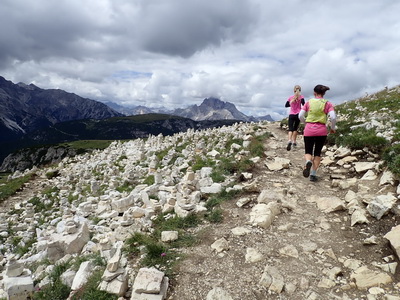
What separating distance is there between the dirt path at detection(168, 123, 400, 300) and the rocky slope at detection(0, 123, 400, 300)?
2cm

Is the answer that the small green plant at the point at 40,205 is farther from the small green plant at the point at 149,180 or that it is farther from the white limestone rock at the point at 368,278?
the white limestone rock at the point at 368,278

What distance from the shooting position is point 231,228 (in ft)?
25.2

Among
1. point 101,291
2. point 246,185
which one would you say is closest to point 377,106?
point 246,185

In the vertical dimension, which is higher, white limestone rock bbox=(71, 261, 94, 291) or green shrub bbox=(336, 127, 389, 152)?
green shrub bbox=(336, 127, 389, 152)

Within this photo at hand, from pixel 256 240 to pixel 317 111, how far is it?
5.93 m

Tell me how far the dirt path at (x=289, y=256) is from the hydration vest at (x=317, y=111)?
11.2 ft

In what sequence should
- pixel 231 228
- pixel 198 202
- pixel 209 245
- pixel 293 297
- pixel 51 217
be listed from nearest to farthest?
pixel 293 297
pixel 209 245
pixel 231 228
pixel 198 202
pixel 51 217

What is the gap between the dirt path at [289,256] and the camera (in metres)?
5.25

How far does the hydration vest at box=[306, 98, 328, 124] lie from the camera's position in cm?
1015

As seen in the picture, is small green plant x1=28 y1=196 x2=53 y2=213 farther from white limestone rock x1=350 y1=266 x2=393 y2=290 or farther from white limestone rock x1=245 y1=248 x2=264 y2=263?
white limestone rock x1=350 y1=266 x2=393 y2=290

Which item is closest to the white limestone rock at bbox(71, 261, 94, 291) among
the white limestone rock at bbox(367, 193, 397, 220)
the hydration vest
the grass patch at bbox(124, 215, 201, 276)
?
the grass patch at bbox(124, 215, 201, 276)

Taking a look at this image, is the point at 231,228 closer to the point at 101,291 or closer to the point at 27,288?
the point at 101,291

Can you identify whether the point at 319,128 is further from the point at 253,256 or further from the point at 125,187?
the point at 125,187

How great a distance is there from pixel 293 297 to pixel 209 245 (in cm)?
241
